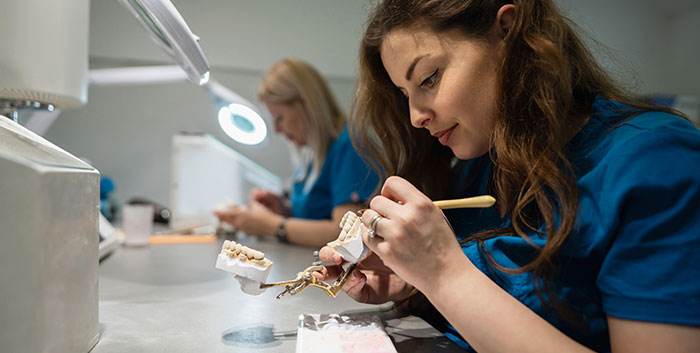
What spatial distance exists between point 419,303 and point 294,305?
0.68 ft

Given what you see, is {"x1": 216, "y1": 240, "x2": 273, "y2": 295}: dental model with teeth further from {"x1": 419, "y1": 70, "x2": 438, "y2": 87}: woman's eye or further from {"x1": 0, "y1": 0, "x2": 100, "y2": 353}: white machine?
{"x1": 419, "y1": 70, "x2": 438, "y2": 87}: woman's eye

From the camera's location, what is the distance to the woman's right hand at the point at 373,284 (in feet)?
2.57

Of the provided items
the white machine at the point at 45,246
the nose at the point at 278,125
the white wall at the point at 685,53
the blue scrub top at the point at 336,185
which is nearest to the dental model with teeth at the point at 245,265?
the white machine at the point at 45,246

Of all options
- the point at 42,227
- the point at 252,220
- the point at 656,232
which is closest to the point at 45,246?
the point at 42,227

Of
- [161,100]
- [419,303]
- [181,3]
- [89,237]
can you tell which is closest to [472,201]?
[419,303]

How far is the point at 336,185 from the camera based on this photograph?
1658 millimetres

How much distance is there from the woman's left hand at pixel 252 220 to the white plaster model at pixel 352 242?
107 centimetres

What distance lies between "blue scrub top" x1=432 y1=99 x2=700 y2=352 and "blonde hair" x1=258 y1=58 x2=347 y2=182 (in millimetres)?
1216

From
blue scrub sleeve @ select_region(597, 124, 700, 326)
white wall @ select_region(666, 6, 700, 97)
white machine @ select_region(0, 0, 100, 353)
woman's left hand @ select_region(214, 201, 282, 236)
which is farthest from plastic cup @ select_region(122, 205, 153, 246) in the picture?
white wall @ select_region(666, 6, 700, 97)

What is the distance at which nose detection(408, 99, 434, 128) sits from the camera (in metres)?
0.74

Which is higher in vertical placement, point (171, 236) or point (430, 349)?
point (430, 349)

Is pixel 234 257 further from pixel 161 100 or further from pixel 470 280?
pixel 161 100

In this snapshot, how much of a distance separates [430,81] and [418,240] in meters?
0.27

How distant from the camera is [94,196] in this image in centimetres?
59
